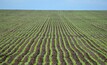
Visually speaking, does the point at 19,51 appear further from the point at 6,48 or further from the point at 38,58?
the point at 38,58

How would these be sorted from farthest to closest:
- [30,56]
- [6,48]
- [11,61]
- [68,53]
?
[6,48]
[68,53]
[30,56]
[11,61]

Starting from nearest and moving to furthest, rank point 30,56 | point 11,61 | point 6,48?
point 11,61
point 30,56
point 6,48

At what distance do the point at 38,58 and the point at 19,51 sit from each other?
104 inches

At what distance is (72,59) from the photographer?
40.5 ft

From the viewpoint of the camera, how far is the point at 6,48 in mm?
15422

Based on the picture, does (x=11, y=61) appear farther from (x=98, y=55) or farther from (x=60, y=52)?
(x=98, y=55)

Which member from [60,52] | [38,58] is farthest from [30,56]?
[60,52]

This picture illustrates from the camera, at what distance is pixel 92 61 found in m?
12.1

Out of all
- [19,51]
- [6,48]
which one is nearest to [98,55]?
[19,51]

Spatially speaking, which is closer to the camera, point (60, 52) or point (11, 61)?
point (11, 61)

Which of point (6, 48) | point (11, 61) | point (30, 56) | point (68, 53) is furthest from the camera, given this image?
point (6, 48)

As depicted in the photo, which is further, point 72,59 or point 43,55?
point 43,55

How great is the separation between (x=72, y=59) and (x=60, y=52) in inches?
80.5

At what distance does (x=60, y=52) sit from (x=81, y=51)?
71.1 inches
